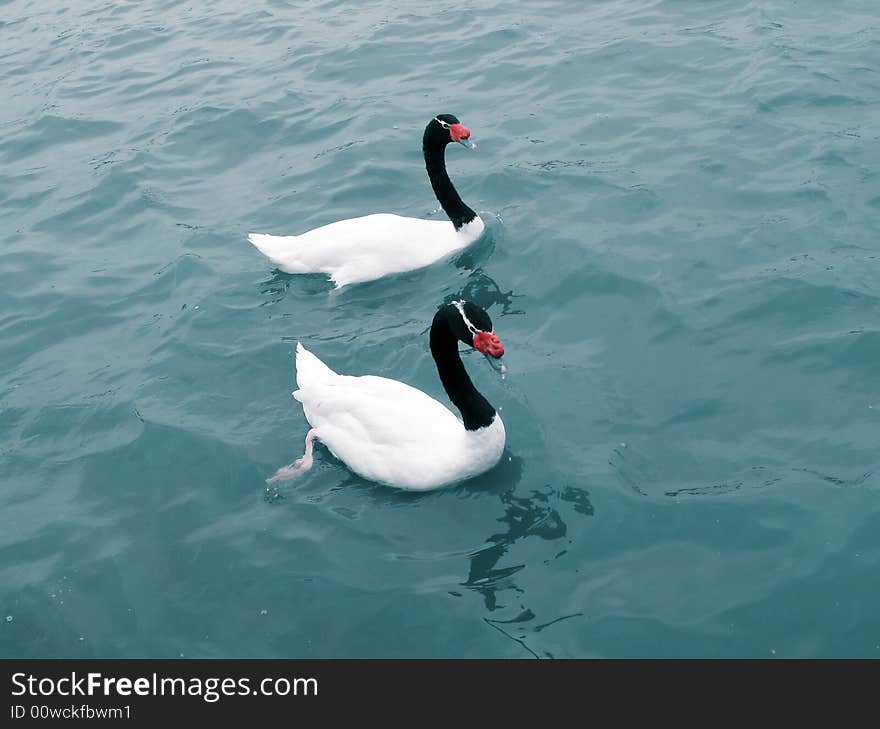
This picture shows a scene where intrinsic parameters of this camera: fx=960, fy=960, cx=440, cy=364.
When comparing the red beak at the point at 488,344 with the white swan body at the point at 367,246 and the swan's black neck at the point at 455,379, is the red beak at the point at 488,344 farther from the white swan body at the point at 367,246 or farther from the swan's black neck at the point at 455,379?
the white swan body at the point at 367,246

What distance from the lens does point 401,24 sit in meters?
16.5

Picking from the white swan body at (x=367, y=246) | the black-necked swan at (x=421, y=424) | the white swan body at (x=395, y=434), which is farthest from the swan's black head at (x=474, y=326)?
the white swan body at (x=367, y=246)

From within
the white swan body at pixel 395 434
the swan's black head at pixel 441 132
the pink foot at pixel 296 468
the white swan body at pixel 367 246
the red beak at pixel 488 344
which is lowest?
the pink foot at pixel 296 468

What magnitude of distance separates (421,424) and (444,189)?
391cm

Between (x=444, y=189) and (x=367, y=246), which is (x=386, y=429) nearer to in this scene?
(x=367, y=246)

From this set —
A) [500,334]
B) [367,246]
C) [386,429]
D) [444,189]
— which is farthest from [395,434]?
[444,189]

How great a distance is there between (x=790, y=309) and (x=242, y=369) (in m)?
5.11

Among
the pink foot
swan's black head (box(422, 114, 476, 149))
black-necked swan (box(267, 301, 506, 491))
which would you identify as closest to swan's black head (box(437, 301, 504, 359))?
black-necked swan (box(267, 301, 506, 491))

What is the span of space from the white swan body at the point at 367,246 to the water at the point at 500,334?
21cm

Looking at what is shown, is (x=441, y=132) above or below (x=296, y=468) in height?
above

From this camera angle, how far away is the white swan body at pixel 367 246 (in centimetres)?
1000

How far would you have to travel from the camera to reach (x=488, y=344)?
23.0 ft
